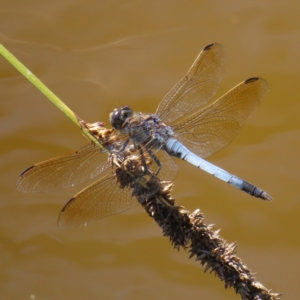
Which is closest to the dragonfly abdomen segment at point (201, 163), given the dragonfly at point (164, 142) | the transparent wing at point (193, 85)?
the dragonfly at point (164, 142)

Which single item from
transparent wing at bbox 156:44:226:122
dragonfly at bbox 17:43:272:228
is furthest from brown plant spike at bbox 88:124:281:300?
transparent wing at bbox 156:44:226:122

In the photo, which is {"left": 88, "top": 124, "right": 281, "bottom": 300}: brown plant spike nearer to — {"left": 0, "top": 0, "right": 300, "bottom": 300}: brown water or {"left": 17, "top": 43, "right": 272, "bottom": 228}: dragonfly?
{"left": 17, "top": 43, "right": 272, "bottom": 228}: dragonfly

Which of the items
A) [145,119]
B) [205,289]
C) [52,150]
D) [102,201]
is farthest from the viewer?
[52,150]

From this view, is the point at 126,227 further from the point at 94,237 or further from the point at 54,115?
the point at 54,115

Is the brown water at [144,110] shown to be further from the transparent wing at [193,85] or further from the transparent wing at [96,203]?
the transparent wing at [96,203]

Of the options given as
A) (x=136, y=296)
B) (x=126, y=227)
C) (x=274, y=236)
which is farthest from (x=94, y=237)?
(x=274, y=236)
